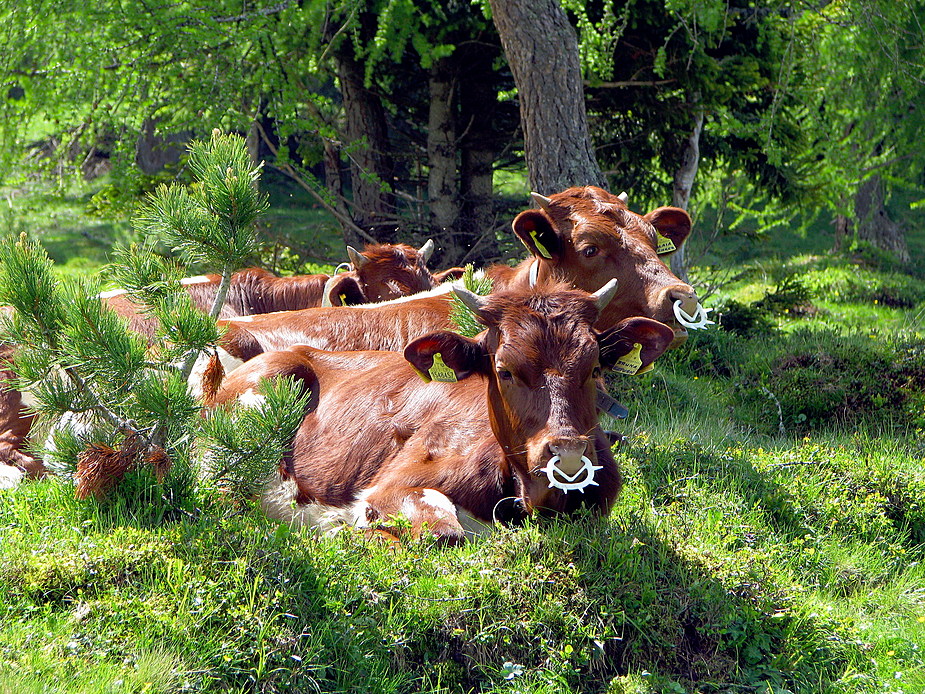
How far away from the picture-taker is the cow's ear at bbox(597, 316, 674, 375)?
17.5ft

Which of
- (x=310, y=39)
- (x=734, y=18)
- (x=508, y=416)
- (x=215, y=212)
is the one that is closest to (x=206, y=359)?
(x=215, y=212)

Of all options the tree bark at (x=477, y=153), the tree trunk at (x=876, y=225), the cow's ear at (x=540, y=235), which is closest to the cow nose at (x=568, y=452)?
the cow's ear at (x=540, y=235)

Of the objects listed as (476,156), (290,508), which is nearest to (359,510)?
(290,508)

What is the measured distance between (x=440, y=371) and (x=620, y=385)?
166 inches

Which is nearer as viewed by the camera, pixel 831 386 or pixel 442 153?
pixel 831 386

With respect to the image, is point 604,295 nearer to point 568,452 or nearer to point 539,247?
point 568,452

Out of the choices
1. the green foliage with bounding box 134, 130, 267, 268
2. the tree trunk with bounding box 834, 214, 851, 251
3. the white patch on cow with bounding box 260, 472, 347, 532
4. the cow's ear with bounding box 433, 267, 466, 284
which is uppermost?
the green foliage with bounding box 134, 130, 267, 268

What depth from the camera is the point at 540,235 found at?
7254 mm

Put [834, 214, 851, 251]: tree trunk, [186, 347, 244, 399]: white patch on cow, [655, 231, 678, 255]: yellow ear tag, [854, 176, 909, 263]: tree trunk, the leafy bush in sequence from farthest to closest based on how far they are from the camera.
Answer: [854, 176, 909, 263]: tree trunk < [834, 214, 851, 251]: tree trunk < the leafy bush < [655, 231, 678, 255]: yellow ear tag < [186, 347, 244, 399]: white patch on cow

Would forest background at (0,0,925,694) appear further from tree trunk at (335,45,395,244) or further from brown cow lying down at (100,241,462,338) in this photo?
brown cow lying down at (100,241,462,338)

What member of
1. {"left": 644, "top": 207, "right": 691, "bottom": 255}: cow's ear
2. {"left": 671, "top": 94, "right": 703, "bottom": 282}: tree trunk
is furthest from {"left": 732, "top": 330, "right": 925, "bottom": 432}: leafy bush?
{"left": 671, "top": 94, "right": 703, "bottom": 282}: tree trunk

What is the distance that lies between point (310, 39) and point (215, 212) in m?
7.62

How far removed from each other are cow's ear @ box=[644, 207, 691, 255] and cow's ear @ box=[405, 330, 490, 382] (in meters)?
2.98

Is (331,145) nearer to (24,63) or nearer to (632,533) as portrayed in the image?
(24,63)
